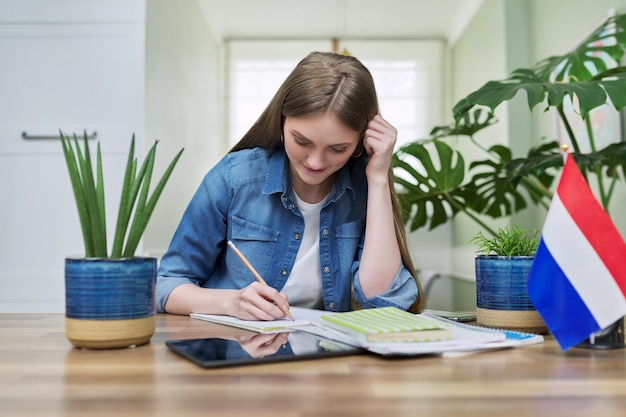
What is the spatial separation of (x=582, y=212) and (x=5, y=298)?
2755 millimetres

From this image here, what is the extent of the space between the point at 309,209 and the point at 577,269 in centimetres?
76

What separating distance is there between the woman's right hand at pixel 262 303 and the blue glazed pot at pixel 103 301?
257 millimetres

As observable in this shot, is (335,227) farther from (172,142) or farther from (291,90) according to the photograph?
(172,142)

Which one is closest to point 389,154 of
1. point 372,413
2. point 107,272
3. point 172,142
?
point 107,272

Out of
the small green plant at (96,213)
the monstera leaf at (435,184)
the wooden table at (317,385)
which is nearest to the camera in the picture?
the wooden table at (317,385)

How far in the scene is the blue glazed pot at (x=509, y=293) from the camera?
1054 mm

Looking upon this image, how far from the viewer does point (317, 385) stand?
677 mm

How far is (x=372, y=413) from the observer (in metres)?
0.58

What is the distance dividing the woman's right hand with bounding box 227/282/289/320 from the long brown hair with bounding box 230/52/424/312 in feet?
1.23

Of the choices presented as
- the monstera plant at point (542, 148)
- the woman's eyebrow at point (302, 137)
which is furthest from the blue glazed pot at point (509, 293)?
the monstera plant at point (542, 148)

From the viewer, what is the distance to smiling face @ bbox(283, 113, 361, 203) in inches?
52.9

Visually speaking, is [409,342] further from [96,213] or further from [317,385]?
[96,213]

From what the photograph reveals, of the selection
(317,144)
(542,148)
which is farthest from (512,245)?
(542,148)

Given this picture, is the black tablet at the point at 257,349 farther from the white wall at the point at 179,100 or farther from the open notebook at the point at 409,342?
the white wall at the point at 179,100
